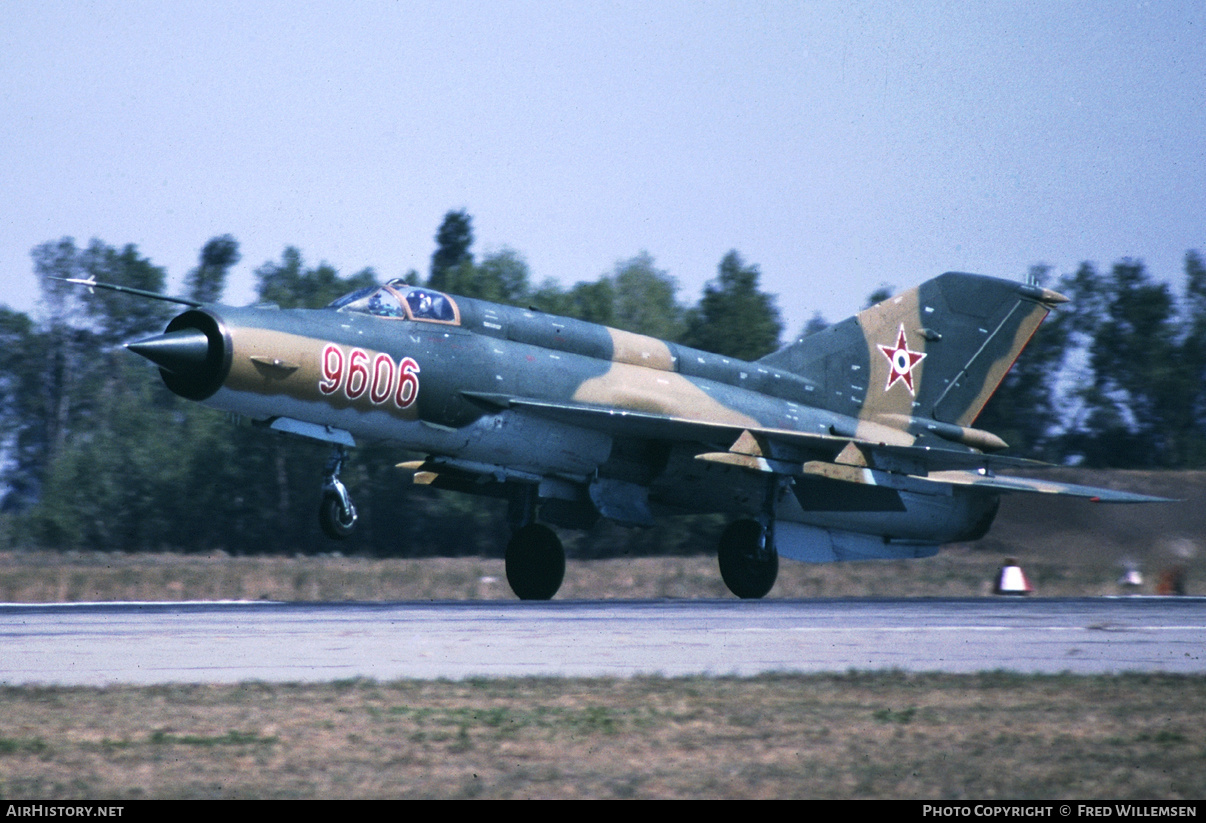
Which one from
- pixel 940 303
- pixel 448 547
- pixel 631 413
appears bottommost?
pixel 448 547

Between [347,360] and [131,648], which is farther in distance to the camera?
[347,360]

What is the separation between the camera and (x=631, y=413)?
18453mm

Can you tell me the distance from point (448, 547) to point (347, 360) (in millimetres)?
35281

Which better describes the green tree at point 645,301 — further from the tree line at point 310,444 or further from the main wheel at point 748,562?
the main wheel at point 748,562

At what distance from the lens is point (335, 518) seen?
15.8 metres

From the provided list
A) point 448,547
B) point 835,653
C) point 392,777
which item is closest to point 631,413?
point 835,653

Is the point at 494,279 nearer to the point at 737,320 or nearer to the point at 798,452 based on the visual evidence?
the point at 737,320

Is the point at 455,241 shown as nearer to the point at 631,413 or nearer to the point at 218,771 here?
the point at 631,413

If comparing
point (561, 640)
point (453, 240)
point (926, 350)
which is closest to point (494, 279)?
point (453, 240)

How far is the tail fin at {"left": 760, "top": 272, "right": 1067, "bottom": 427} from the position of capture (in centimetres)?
2284

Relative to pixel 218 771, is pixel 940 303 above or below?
above

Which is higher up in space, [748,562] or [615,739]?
[748,562]

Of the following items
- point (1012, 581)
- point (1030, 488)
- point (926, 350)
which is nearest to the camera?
point (1030, 488)

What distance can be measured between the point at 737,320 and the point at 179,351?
149ft
